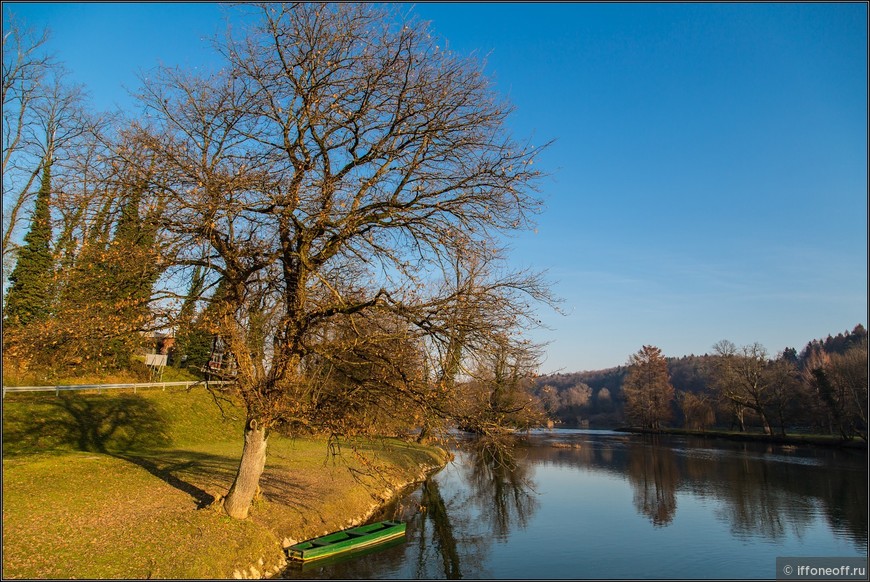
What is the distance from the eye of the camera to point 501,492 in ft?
77.7

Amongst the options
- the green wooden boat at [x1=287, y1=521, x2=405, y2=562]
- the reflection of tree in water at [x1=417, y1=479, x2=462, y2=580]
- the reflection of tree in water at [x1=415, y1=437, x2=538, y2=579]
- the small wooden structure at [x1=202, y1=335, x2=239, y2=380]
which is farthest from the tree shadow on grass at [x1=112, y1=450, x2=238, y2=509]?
the reflection of tree in water at [x1=415, y1=437, x2=538, y2=579]

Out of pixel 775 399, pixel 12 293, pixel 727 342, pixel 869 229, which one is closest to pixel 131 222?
pixel 869 229

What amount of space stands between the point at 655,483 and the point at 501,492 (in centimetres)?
868

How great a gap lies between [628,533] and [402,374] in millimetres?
11140

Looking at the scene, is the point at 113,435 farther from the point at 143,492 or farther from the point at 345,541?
the point at 345,541

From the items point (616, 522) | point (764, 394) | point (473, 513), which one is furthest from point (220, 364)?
point (764, 394)

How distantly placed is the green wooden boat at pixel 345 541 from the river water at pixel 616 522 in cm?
28

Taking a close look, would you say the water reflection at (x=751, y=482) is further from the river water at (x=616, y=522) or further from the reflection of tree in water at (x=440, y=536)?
the reflection of tree in water at (x=440, y=536)

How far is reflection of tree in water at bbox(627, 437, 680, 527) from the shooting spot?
1972cm

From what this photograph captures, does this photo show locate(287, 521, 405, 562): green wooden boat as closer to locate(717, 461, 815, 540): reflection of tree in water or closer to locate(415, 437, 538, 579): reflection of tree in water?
locate(415, 437, 538, 579): reflection of tree in water

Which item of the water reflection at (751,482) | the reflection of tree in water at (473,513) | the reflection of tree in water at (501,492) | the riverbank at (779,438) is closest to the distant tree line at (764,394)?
the riverbank at (779,438)

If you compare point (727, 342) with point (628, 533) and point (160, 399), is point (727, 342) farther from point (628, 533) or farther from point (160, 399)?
point (160, 399)

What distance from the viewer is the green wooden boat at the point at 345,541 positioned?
40.0ft

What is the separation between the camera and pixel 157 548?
1017 centimetres
